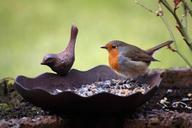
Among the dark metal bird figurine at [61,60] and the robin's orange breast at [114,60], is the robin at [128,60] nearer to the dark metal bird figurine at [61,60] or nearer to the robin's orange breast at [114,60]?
the robin's orange breast at [114,60]

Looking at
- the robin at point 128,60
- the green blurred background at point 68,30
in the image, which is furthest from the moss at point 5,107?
the green blurred background at point 68,30

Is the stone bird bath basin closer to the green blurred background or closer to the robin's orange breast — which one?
the robin's orange breast

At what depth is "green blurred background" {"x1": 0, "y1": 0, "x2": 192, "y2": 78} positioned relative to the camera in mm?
8070

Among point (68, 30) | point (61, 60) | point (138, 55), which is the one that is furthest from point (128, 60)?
point (68, 30)

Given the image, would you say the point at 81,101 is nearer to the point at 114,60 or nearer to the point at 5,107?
the point at 5,107

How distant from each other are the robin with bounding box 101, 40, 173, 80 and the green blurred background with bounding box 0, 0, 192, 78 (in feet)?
9.69

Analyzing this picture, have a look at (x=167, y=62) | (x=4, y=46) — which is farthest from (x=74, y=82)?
(x=4, y=46)

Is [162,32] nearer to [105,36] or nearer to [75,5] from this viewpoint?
[105,36]

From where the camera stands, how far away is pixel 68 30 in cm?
879

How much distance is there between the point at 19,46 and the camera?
852 centimetres

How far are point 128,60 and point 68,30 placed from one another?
397 centimetres

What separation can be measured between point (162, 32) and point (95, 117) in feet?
15.6

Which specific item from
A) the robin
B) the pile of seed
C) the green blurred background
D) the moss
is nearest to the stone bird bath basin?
the pile of seed

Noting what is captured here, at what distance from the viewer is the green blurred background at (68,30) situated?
26.5 feet
